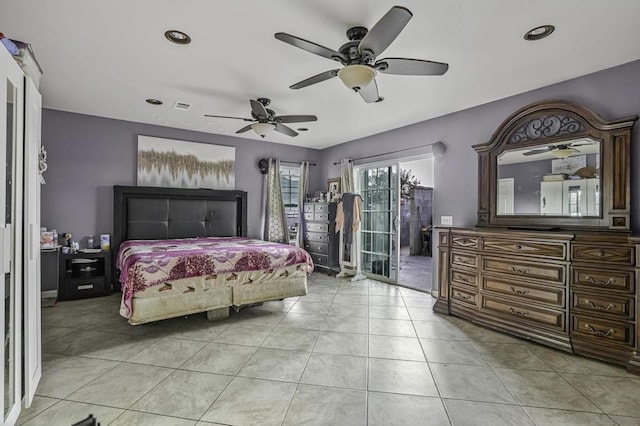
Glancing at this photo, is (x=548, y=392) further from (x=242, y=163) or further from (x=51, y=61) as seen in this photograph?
(x=242, y=163)

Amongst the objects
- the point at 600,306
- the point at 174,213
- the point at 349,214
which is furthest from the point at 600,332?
the point at 174,213

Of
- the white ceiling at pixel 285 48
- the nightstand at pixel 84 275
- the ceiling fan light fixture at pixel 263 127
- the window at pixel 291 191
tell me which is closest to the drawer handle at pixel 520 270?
the white ceiling at pixel 285 48

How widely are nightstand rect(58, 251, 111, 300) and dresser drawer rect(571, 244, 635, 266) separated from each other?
18.4 ft

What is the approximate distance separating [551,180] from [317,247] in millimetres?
3929

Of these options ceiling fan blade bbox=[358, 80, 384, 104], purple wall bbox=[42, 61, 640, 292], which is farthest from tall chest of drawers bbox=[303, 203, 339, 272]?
ceiling fan blade bbox=[358, 80, 384, 104]

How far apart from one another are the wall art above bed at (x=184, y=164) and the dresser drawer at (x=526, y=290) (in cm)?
445

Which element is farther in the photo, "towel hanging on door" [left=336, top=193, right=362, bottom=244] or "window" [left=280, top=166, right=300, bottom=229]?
A: "window" [left=280, top=166, right=300, bottom=229]

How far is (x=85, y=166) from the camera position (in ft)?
14.9

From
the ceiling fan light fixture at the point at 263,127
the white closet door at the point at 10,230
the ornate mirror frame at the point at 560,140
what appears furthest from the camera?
the ceiling fan light fixture at the point at 263,127

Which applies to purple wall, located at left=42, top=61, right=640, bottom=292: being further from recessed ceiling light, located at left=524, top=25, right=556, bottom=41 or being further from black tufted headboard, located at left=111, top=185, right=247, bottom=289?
recessed ceiling light, located at left=524, top=25, right=556, bottom=41

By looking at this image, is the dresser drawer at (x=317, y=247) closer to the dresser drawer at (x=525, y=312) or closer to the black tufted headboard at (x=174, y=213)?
the black tufted headboard at (x=174, y=213)

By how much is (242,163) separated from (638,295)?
18.2 ft

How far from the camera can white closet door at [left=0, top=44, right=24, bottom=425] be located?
4.94 ft

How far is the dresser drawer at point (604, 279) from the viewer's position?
8.07ft
